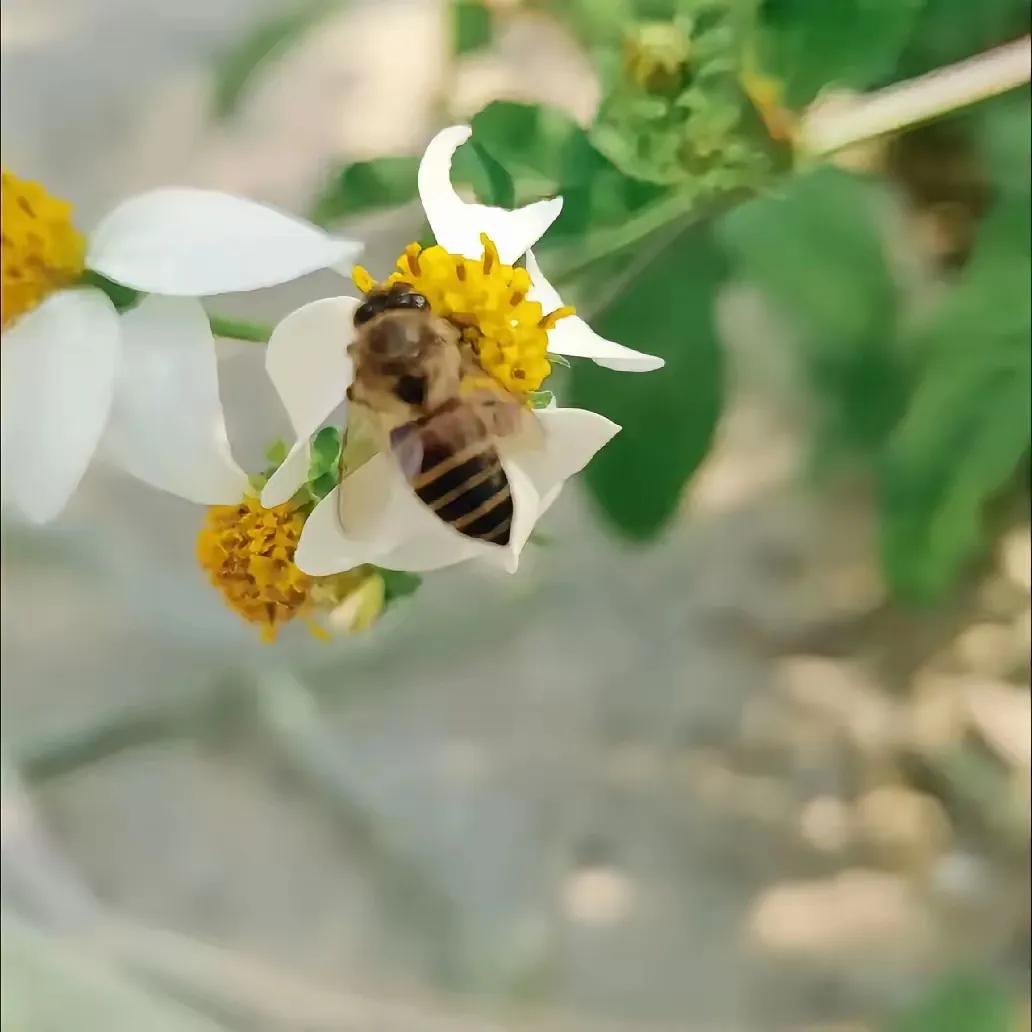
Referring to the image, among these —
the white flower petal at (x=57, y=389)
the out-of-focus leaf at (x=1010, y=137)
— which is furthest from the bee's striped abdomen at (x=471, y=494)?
the out-of-focus leaf at (x=1010, y=137)

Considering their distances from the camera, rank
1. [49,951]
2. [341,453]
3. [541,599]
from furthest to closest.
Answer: [541,599]
[49,951]
[341,453]

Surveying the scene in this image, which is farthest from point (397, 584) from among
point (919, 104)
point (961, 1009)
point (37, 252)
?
point (961, 1009)

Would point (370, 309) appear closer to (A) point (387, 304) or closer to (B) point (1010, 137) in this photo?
(A) point (387, 304)

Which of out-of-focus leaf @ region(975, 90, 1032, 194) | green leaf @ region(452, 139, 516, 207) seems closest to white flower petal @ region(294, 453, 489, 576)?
green leaf @ region(452, 139, 516, 207)

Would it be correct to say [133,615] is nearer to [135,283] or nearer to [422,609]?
[422,609]

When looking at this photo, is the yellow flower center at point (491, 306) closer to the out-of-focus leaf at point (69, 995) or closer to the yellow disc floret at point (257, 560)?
the yellow disc floret at point (257, 560)

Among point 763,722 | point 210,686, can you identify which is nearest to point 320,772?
point 210,686
